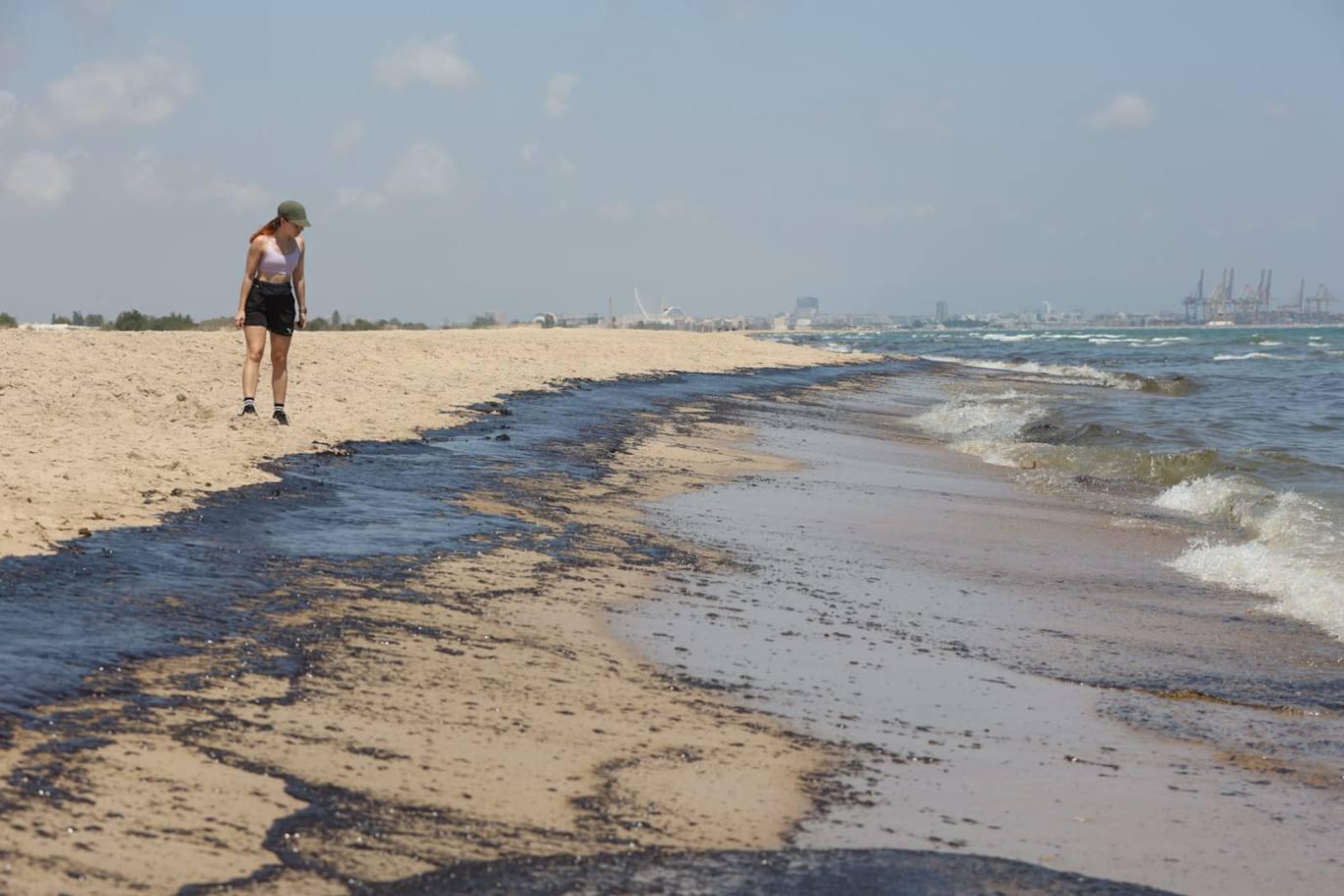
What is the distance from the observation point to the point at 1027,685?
4.75 metres

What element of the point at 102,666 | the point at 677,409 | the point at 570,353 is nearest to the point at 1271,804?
the point at 102,666

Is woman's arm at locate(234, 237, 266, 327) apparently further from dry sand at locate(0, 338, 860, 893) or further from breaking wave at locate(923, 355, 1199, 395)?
breaking wave at locate(923, 355, 1199, 395)

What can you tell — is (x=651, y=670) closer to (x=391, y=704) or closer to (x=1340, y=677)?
(x=391, y=704)

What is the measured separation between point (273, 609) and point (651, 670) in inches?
50.6

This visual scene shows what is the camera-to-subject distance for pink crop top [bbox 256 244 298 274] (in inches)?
389

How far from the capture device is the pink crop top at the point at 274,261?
9883 millimetres

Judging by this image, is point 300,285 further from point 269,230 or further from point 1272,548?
point 1272,548

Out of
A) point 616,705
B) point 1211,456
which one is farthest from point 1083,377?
point 616,705

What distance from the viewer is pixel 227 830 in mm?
2775

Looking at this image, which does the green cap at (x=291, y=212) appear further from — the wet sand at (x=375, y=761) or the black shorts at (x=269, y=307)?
the wet sand at (x=375, y=761)

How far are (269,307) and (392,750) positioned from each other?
23.7 ft

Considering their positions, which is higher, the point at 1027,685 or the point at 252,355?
the point at 252,355

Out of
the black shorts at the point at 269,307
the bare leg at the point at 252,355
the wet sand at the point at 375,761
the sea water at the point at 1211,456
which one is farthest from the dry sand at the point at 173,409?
the sea water at the point at 1211,456

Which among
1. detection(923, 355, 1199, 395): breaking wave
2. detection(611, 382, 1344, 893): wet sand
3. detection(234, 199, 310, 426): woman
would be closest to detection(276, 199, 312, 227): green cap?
detection(234, 199, 310, 426): woman
